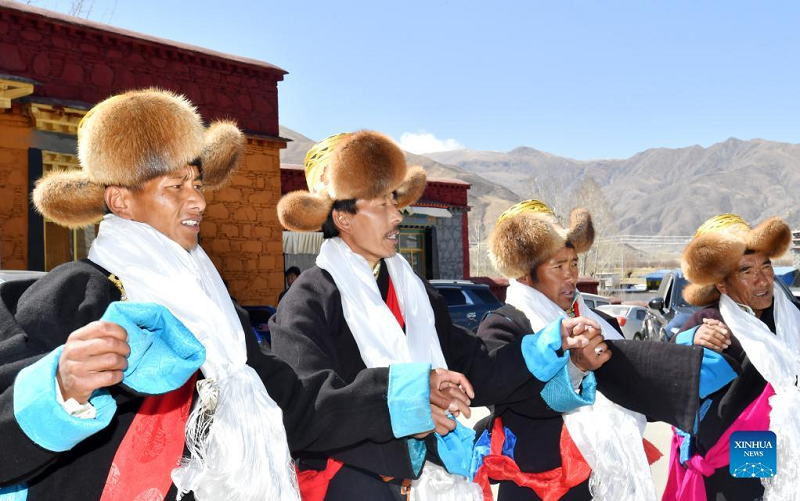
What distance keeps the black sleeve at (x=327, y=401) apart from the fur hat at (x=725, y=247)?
2.08 metres

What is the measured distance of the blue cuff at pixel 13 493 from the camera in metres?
1.85

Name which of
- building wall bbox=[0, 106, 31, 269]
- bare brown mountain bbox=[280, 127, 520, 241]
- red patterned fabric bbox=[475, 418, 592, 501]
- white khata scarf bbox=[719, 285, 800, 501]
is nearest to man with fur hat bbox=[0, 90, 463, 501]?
red patterned fabric bbox=[475, 418, 592, 501]

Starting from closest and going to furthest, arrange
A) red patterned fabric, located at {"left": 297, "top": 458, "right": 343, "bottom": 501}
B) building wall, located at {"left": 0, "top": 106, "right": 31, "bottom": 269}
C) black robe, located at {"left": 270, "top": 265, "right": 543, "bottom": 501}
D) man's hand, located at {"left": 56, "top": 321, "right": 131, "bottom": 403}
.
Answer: man's hand, located at {"left": 56, "top": 321, "right": 131, "bottom": 403} → black robe, located at {"left": 270, "top": 265, "right": 543, "bottom": 501} → red patterned fabric, located at {"left": 297, "top": 458, "right": 343, "bottom": 501} → building wall, located at {"left": 0, "top": 106, "right": 31, "bottom": 269}

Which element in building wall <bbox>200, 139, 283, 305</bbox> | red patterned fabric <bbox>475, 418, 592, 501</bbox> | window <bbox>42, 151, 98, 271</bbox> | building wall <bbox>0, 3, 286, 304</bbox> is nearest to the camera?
red patterned fabric <bbox>475, 418, 592, 501</bbox>

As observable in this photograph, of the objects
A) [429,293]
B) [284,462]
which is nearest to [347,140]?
[429,293]

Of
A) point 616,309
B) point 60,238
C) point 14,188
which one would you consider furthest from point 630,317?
point 14,188

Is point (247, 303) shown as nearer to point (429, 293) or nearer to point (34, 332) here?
point (429, 293)

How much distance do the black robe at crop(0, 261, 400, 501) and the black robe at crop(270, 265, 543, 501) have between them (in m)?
0.06

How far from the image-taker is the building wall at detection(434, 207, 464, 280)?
2203 centimetres

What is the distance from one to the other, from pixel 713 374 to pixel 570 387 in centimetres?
84

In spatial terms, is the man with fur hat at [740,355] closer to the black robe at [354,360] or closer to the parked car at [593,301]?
the black robe at [354,360]

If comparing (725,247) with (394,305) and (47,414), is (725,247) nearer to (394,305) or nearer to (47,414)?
(394,305)

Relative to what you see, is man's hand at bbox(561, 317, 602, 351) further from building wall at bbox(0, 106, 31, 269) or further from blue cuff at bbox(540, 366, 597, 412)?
building wall at bbox(0, 106, 31, 269)

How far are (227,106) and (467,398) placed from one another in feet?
42.6
